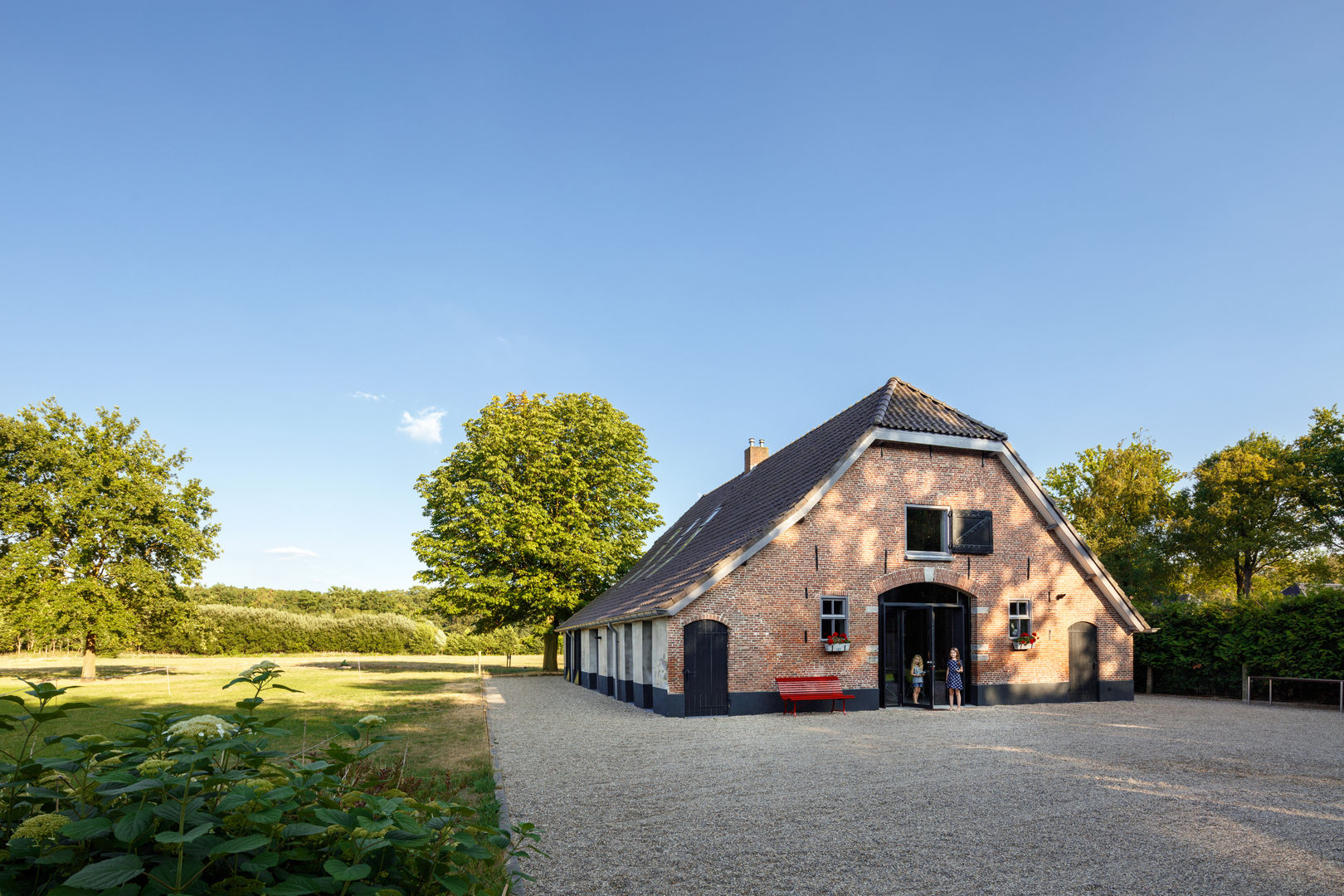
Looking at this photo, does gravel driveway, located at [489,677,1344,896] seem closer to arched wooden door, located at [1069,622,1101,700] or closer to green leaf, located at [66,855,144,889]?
green leaf, located at [66,855,144,889]

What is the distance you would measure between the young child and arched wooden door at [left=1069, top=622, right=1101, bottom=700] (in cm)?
370

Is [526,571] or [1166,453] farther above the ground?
[1166,453]

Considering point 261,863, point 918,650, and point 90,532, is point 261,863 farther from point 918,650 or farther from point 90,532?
point 90,532

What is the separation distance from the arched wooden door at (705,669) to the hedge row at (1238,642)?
51.7 ft

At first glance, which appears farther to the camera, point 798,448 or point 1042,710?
point 798,448

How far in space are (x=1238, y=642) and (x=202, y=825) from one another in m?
27.5

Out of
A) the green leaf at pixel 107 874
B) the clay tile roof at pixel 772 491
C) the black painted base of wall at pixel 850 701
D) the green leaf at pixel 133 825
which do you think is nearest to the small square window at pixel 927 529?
the clay tile roof at pixel 772 491

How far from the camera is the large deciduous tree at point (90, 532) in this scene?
2950cm

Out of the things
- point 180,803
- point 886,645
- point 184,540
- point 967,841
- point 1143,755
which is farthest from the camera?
point 184,540

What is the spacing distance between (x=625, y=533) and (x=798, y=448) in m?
12.7

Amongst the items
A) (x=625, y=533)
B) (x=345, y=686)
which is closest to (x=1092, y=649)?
(x=625, y=533)

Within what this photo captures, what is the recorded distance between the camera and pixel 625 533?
35.7 meters

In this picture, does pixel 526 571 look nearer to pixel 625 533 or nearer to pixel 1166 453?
pixel 625 533

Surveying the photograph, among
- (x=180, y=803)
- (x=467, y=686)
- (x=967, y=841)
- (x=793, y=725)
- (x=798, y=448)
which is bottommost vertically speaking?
(x=467, y=686)
